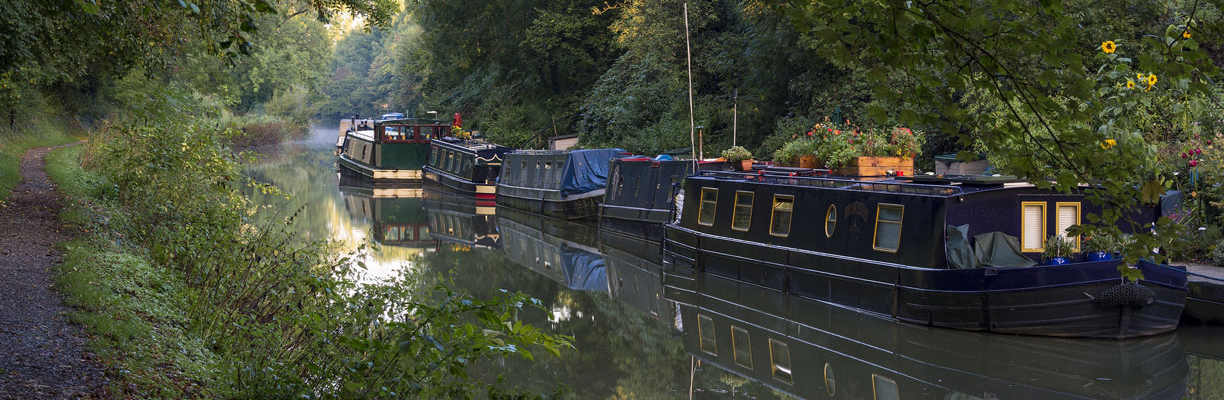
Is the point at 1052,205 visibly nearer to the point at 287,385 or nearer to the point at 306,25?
the point at 287,385

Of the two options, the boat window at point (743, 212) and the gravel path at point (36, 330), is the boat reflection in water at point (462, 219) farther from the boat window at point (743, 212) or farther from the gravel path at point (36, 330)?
the gravel path at point (36, 330)

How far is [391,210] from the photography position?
27.6 metres

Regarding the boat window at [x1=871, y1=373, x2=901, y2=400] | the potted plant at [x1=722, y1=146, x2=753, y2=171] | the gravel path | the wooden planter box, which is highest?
the potted plant at [x1=722, y1=146, x2=753, y2=171]

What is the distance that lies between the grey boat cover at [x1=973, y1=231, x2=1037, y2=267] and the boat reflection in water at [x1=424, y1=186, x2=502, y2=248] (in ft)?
36.8

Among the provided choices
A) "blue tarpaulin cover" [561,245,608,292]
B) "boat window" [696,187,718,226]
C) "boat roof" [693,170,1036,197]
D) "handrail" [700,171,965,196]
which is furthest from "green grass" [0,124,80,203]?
"boat roof" [693,170,1036,197]

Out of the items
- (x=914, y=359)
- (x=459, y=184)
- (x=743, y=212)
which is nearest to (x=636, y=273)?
(x=743, y=212)

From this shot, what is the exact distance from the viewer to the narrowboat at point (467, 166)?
99.8 feet

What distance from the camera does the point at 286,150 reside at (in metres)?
53.2

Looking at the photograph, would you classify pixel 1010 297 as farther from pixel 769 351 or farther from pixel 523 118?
pixel 523 118

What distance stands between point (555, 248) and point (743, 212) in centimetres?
616

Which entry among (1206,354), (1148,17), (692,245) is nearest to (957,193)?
(1206,354)

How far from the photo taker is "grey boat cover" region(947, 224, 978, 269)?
1134 centimetres

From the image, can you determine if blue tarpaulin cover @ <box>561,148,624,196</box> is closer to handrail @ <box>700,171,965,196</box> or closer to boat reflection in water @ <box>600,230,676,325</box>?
boat reflection in water @ <box>600,230,676,325</box>

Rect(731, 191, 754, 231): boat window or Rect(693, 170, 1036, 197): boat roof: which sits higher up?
Rect(693, 170, 1036, 197): boat roof
